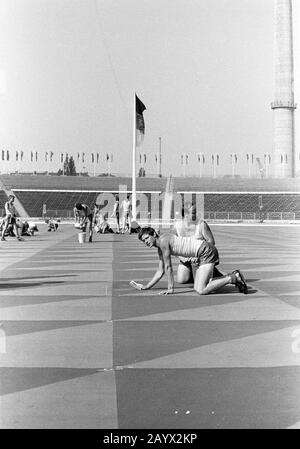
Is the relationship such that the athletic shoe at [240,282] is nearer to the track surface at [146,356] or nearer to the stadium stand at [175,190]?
the track surface at [146,356]

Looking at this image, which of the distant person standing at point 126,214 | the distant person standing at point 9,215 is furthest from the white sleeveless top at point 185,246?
the distant person standing at point 126,214

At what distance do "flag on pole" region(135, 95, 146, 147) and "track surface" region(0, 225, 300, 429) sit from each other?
91.1 ft

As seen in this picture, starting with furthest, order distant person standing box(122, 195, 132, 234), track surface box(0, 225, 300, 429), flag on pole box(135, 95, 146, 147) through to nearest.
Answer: flag on pole box(135, 95, 146, 147)
distant person standing box(122, 195, 132, 234)
track surface box(0, 225, 300, 429)

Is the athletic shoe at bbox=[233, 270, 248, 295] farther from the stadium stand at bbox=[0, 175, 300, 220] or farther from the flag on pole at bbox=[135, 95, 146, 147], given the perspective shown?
the stadium stand at bbox=[0, 175, 300, 220]

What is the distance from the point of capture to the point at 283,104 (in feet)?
398

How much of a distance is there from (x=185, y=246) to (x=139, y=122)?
2978cm

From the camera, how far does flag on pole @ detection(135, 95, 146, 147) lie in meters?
40.6

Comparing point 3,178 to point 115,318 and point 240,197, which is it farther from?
point 115,318

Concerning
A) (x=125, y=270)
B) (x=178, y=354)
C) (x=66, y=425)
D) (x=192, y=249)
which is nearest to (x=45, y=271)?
(x=125, y=270)

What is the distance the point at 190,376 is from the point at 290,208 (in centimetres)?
9482

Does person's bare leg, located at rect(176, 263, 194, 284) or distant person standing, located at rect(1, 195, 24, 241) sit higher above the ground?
distant person standing, located at rect(1, 195, 24, 241)

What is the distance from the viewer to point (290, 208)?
326 feet

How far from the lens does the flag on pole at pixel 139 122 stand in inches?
1599

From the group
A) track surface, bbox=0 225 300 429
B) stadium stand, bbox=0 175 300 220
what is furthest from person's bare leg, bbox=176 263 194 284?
stadium stand, bbox=0 175 300 220
